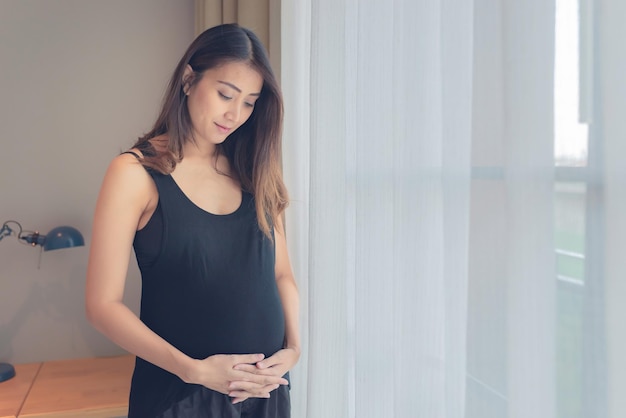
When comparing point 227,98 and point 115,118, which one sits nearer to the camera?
point 227,98

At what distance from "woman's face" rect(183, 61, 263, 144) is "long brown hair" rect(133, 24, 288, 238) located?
0.02 metres

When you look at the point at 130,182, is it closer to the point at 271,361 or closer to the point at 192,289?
the point at 192,289

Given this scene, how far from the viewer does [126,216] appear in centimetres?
122

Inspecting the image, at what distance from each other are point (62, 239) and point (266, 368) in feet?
3.87

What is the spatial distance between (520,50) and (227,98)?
689 millimetres

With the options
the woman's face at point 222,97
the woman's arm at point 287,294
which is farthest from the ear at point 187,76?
the woman's arm at point 287,294

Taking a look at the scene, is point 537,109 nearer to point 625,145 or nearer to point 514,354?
point 625,145

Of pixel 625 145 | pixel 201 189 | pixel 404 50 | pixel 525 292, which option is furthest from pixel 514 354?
pixel 201 189

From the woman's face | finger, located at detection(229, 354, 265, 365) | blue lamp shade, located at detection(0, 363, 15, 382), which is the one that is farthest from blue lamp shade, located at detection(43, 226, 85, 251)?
finger, located at detection(229, 354, 265, 365)

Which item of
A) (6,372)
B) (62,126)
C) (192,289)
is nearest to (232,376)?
(192,289)

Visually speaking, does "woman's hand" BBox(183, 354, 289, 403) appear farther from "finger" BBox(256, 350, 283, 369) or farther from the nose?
the nose

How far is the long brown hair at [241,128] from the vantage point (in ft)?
4.26

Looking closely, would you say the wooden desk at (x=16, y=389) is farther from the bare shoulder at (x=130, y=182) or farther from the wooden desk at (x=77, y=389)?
the bare shoulder at (x=130, y=182)

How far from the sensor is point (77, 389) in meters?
2.02
